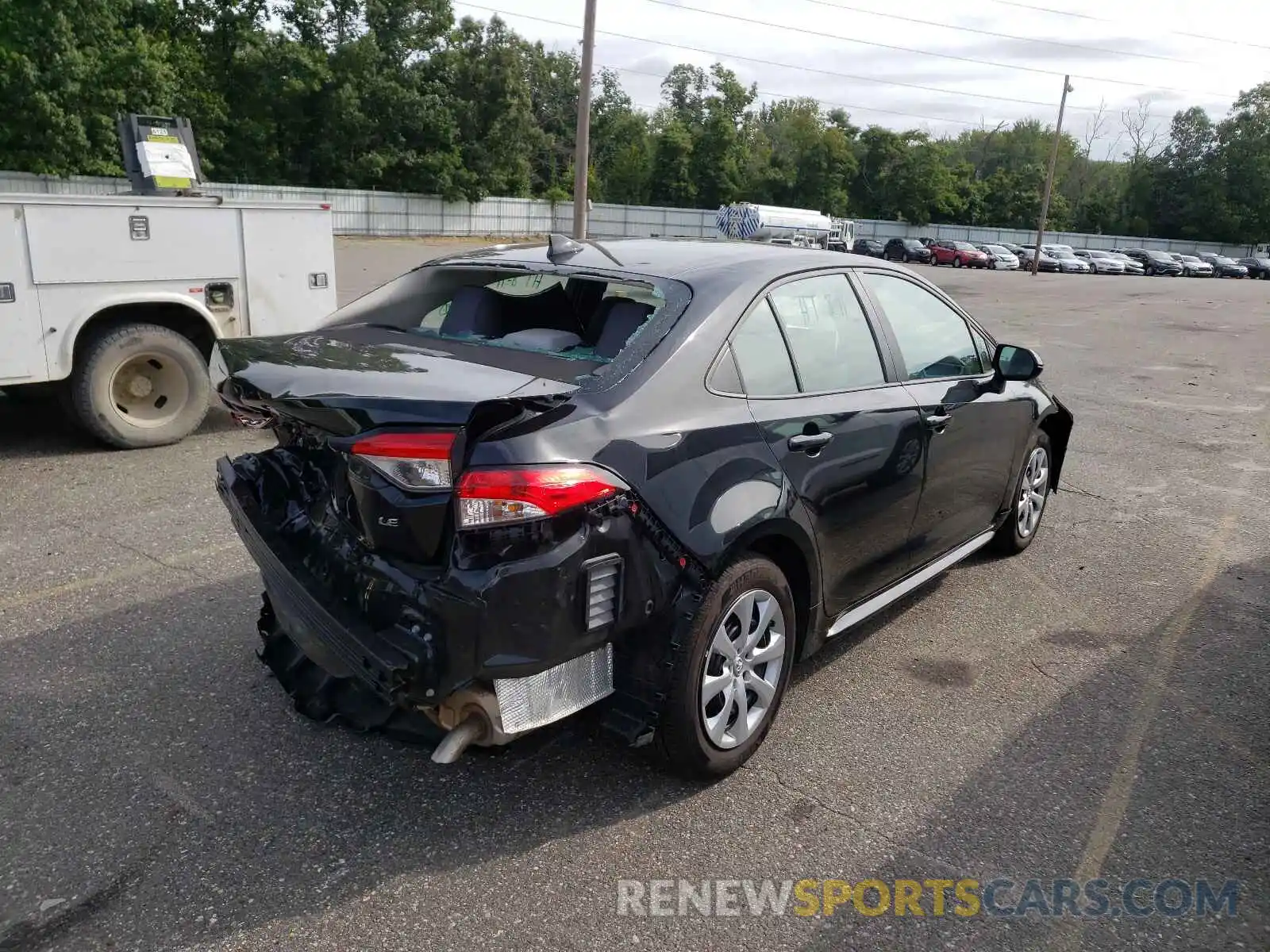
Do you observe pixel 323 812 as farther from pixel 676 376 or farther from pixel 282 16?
pixel 282 16

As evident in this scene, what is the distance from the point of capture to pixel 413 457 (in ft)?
8.87

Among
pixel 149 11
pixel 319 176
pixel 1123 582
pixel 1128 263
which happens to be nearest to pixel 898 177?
pixel 1128 263

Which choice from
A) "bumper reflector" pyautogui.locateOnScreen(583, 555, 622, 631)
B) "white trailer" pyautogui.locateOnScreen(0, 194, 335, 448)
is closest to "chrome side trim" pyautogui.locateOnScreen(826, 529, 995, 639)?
"bumper reflector" pyautogui.locateOnScreen(583, 555, 622, 631)

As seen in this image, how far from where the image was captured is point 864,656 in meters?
4.29

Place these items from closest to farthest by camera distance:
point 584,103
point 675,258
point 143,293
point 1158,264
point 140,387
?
1. point 675,258
2. point 143,293
3. point 140,387
4. point 584,103
5. point 1158,264

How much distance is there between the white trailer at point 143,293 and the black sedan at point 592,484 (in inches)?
108

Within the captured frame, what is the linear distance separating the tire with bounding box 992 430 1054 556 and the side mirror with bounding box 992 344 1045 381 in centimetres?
55

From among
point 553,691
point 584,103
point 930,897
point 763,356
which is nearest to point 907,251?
point 584,103

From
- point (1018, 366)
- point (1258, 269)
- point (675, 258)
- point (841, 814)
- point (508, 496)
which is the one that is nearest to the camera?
point (508, 496)

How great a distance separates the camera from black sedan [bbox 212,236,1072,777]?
8.86 ft

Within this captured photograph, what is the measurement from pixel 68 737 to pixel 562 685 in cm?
188

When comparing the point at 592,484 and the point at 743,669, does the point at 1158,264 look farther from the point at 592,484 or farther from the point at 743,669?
the point at 592,484

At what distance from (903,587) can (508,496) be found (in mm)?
2161

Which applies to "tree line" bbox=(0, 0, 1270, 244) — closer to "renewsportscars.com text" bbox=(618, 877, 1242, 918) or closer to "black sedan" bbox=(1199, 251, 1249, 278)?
"black sedan" bbox=(1199, 251, 1249, 278)
